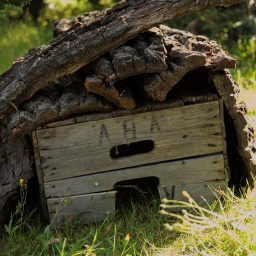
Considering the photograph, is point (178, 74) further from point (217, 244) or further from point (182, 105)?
point (217, 244)

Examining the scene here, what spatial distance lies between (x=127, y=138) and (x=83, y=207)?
0.54 meters

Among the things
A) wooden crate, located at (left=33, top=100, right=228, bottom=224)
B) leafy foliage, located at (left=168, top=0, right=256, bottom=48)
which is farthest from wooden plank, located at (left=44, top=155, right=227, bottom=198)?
leafy foliage, located at (left=168, top=0, right=256, bottom=48)

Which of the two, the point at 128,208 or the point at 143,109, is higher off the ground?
the point at 143,109

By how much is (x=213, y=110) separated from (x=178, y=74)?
1.31 feet

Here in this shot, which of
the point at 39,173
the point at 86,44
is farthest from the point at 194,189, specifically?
the point at 86,44

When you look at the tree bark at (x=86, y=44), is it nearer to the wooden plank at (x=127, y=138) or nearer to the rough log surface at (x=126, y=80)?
the rough log surface at (x=126, y=80)

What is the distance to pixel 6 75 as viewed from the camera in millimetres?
3846

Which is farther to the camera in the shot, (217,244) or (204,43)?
(204,43)

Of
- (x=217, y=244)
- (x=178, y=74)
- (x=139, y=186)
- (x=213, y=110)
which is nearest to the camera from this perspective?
(x=217, y=244)

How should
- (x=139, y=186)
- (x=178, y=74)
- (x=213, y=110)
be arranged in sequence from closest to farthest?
1. (x=178, y=74)
2. (x=213, y=110)
3. (x=139, y=186)

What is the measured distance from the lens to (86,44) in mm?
3602

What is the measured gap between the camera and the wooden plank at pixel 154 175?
3.82 meters

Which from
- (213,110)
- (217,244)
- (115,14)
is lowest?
(217,244)

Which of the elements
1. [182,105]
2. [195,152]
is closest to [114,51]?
[182,105]
